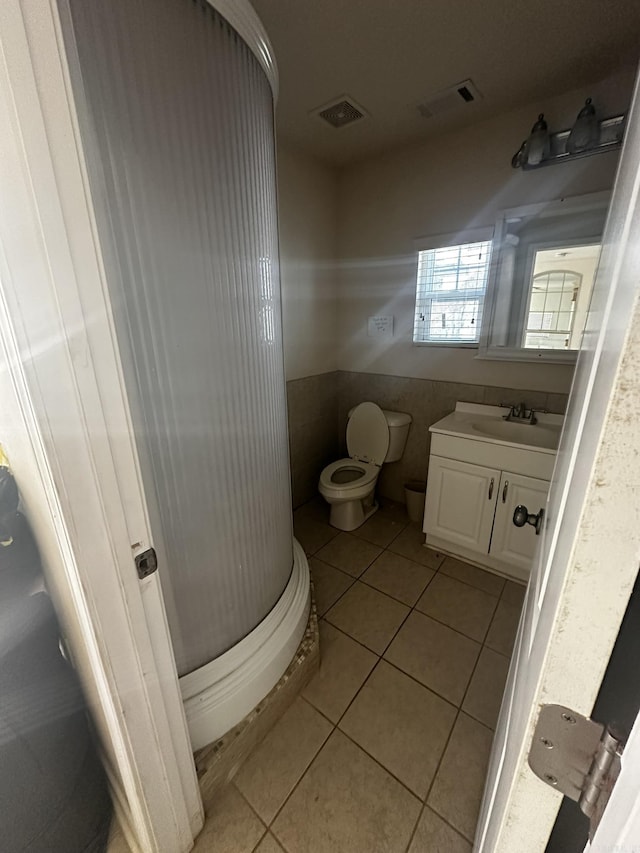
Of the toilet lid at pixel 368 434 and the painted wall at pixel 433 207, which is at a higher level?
the painted wall at pixel 433 207

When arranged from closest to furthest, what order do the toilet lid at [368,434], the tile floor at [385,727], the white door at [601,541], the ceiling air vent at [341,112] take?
the white door at [601,541] → the tile floor at [385,727] → the ceiling air vent at [341,112] → the toilet lid at [368,434]

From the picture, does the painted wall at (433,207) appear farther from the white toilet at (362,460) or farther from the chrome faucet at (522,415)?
the white toilet at (362,460)

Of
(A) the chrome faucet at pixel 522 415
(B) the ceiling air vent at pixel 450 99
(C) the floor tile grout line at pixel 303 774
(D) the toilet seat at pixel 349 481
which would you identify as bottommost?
(C) the floor tile grout line at pixel 303 774

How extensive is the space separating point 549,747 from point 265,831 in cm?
112

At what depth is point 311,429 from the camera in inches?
101

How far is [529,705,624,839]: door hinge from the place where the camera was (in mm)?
293

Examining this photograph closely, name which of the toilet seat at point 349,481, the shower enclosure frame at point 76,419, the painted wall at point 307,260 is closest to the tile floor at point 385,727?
the shower enclosure frame at point 76,419

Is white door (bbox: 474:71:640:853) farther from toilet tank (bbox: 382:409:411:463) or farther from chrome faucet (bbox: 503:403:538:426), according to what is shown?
toilet tank (bbox: 382:409:411:463)

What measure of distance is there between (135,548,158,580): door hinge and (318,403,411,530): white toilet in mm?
1524

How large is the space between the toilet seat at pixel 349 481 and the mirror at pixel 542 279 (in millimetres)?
993

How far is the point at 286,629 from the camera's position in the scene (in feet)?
4.21

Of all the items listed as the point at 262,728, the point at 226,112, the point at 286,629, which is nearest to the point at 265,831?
the point at 262,728

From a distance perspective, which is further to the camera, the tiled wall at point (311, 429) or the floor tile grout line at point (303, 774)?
the tiled wall at point (311, 429)

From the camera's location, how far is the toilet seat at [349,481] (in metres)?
2.18
